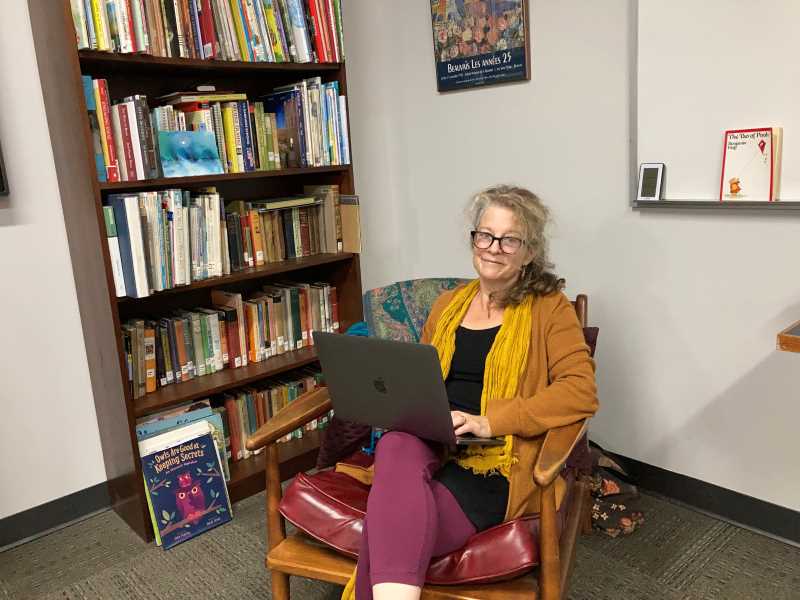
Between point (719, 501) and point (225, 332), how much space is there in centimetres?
186

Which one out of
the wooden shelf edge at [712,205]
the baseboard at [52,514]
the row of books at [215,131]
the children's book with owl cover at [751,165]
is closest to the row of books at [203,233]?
the row of books at [215,131]

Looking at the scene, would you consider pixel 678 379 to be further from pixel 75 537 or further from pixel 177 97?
pixel 75 537

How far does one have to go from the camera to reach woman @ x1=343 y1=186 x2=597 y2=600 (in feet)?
5.04

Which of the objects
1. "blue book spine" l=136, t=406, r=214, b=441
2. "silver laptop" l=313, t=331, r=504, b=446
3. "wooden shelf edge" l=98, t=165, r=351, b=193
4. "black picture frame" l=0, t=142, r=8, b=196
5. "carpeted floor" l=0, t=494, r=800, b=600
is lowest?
"carpeted floor" l=0, t=494, r=800, b=600

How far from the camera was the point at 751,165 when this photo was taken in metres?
2.04

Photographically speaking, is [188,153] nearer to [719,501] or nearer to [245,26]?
[245,26]

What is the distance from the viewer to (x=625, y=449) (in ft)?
8.50

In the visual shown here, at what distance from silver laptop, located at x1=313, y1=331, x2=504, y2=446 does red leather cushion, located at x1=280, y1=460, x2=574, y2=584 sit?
0.20 meters

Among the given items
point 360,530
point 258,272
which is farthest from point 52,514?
point 360,530

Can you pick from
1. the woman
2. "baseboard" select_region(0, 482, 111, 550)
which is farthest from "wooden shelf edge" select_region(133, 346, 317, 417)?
the woman

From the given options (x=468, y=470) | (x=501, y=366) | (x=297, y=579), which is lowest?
(x=297, y=579)

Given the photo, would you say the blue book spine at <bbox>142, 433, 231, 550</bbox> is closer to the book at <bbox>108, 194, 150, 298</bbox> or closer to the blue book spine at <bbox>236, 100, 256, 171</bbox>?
the book at <bbox>108, 194, 150, 298</bbox>

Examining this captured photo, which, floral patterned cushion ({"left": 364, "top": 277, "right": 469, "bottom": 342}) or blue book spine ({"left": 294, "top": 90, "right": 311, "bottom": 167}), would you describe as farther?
blue book spine ({"left": 294, "top": 90, "right": 311, "bottom": 167})

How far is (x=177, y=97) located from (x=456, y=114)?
3.71 ft
